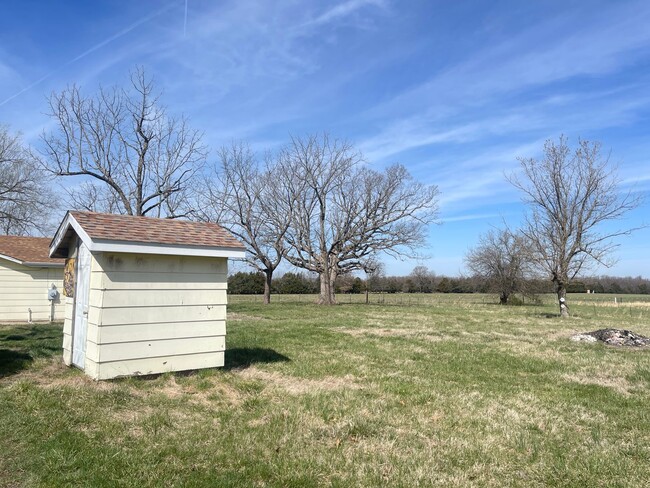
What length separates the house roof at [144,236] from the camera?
265 inches

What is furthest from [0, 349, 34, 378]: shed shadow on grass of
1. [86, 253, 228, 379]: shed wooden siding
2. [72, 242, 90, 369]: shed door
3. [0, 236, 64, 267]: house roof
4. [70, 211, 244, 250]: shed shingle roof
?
[0, 236, 64, 267]: house roof

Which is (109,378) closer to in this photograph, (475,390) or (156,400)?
(156,400)

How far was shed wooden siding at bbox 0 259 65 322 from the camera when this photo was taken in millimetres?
15375

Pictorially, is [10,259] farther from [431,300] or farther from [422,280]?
[422,280]

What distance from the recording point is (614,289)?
2889 inches

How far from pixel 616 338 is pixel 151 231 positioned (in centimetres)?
1191

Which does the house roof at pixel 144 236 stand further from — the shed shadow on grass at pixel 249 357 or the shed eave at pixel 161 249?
the shed shadow on grass at pixel 249 357

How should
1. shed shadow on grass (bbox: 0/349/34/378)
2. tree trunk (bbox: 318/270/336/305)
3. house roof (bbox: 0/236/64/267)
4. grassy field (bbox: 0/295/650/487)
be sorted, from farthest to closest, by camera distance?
tree trunk (bbox: 318/270/336/305), house roof (bbox: 0/236/64/267), shed shadow on grass (bbox: 0/349/34/378), grassy field (bbox: 0/295/650/487)

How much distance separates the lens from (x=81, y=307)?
289 inches

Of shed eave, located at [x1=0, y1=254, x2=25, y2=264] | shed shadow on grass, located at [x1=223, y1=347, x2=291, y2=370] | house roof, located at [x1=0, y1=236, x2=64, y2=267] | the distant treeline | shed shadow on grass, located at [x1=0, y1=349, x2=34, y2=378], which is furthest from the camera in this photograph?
the distant treeline

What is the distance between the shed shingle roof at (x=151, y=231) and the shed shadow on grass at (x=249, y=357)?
218 centimetres

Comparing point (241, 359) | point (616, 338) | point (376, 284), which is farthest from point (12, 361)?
point (376, 284)

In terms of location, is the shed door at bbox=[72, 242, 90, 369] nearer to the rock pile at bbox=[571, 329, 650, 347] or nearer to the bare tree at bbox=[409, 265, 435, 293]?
the rock pile at bbox=[571, 329, 650, 347]

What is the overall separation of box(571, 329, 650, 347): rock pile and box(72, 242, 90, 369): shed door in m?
12.2
